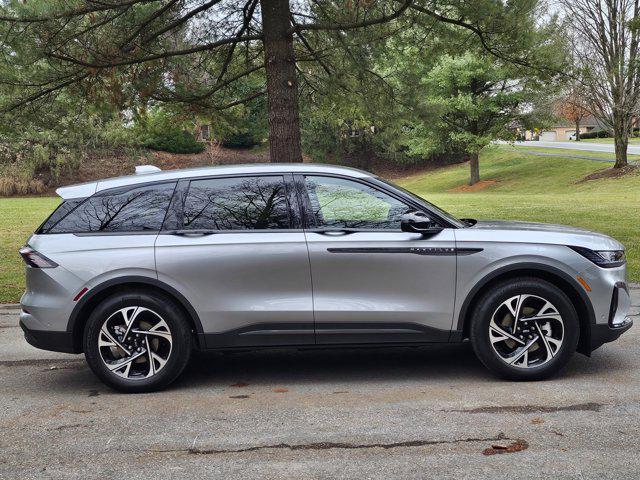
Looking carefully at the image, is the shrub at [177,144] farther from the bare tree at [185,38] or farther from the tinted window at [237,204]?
the tinted window at [237,204]

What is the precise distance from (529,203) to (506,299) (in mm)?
19685

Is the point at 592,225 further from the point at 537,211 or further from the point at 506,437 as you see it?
the point at 506,437

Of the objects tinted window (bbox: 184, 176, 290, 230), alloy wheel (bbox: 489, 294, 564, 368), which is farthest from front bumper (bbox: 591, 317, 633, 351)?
tinted window (bbox: 184, 176, 290, 230)

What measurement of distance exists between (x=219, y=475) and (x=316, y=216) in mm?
2212

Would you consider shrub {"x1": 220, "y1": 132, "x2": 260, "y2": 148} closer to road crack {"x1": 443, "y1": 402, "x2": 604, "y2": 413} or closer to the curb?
the curb

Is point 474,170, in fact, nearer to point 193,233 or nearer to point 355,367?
point 355,367

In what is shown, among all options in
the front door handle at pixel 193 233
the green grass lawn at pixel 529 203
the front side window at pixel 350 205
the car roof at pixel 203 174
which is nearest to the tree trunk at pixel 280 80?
the green grass lawn at pixel 529 203

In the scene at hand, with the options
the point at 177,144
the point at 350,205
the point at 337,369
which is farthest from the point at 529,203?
the point at 177,144

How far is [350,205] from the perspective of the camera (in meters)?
5.32

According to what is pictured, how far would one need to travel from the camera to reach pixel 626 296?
5336mm

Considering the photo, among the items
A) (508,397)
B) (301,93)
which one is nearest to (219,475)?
(508,397)

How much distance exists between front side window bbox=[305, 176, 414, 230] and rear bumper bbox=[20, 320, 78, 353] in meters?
2.06

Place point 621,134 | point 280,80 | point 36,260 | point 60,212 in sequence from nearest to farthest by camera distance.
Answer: point 36,260 → point 60,212 → point 280,80 → point 621,134

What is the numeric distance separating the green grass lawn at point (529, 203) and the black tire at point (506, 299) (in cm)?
522
